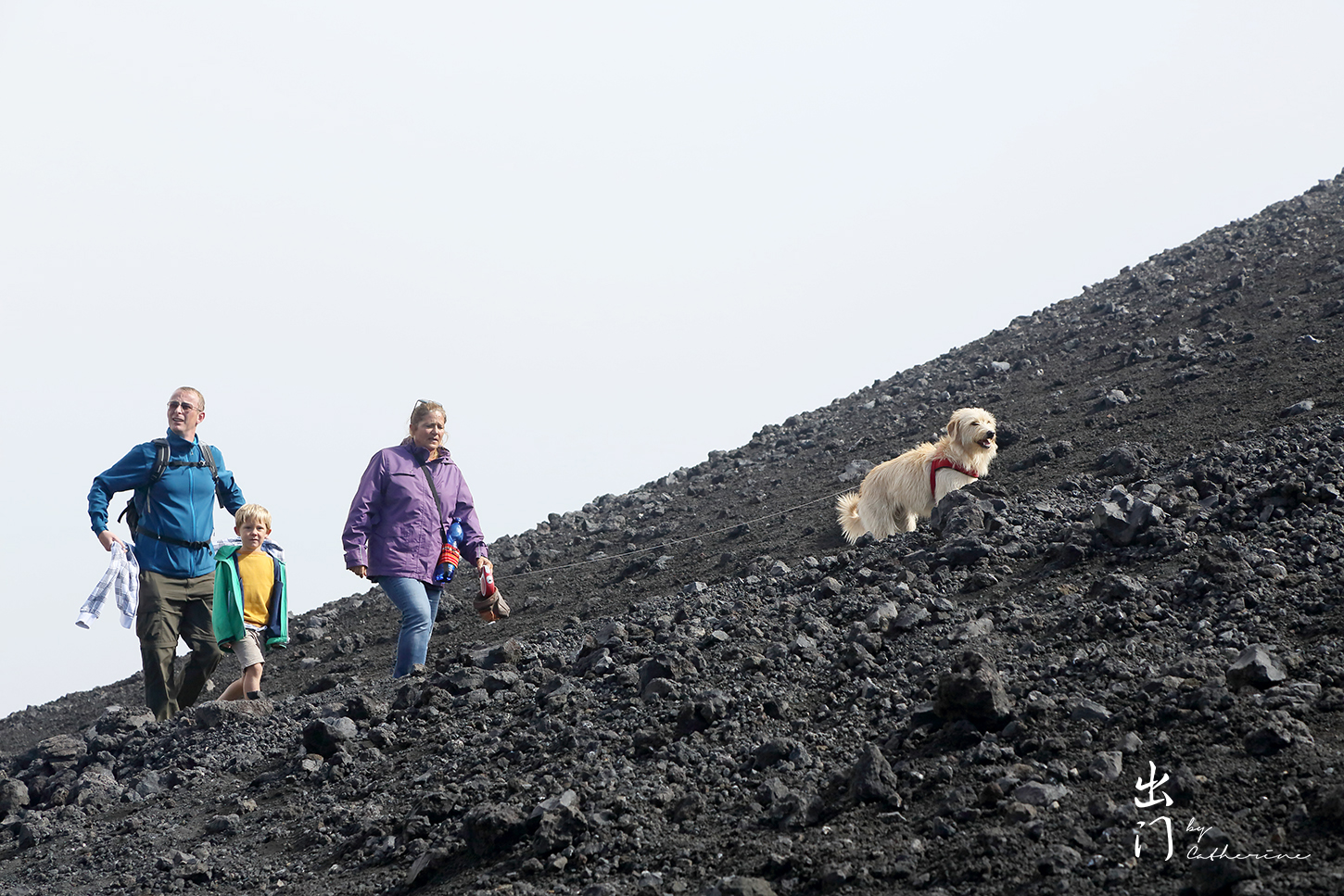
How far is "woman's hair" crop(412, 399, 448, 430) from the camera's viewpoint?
24.7ft

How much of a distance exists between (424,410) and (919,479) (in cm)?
465

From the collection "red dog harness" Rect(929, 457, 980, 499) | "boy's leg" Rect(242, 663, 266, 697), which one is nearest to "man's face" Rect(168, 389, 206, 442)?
"boy's leg" Rect(242, 663, 266, 697)

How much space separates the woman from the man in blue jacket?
1.35 meters

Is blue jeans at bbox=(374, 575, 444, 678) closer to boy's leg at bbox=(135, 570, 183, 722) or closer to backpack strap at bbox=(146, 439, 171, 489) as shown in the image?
boy's leg at bbox=(135, 570, 183, 722)

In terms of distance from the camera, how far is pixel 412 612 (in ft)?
24.2

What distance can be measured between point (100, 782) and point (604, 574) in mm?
5448

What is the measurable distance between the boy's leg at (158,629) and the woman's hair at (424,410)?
6.70ft

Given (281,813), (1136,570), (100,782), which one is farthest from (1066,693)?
(100,782)

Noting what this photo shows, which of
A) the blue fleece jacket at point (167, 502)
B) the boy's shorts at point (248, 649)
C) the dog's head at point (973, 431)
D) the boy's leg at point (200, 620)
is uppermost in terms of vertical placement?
the blue fleece jacket at point (167, 502)

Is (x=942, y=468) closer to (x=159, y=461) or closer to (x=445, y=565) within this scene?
(x=445, y=565)

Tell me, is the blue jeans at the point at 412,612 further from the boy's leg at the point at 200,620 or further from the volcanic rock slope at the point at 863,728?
the boy's leg at the point at 200,620

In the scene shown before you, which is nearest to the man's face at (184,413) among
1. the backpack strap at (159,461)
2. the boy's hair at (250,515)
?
the backpack strap at (159,461)

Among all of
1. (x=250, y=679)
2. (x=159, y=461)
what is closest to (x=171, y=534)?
(x=159, y=461)

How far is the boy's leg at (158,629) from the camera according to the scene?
7574 millimetres
